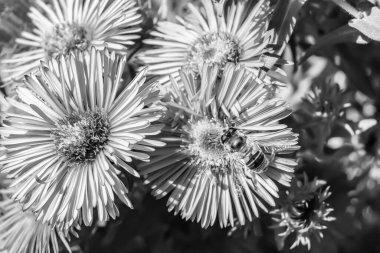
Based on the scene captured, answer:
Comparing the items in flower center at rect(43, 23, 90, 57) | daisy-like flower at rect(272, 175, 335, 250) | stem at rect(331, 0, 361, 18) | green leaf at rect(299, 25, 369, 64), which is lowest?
daisy-like flower at rect(272, 175, 335, 250)

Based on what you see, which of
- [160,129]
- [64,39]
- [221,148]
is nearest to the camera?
[160,129]

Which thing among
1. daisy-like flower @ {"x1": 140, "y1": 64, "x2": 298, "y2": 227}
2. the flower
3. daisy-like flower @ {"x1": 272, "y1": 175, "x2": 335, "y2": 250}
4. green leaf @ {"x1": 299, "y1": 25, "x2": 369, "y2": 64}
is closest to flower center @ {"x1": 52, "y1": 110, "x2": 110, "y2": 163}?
daisy-like flower @ {"x1": 140, "y1": 64, "x2": 298, "y2": 227}

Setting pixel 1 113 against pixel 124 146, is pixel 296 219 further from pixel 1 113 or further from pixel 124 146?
pixel 1 113

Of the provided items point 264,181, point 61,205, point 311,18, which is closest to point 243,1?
point 311,18

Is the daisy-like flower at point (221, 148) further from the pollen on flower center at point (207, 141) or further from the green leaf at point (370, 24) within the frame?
the green leaf at point (370, 24)

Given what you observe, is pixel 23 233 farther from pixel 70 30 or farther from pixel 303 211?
pixel 303 211

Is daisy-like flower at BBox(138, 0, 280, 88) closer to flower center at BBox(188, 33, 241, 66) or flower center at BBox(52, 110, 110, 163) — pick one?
flower center at BBox(188, 33, 241, 66)

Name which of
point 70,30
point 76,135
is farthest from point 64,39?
point 76,135
